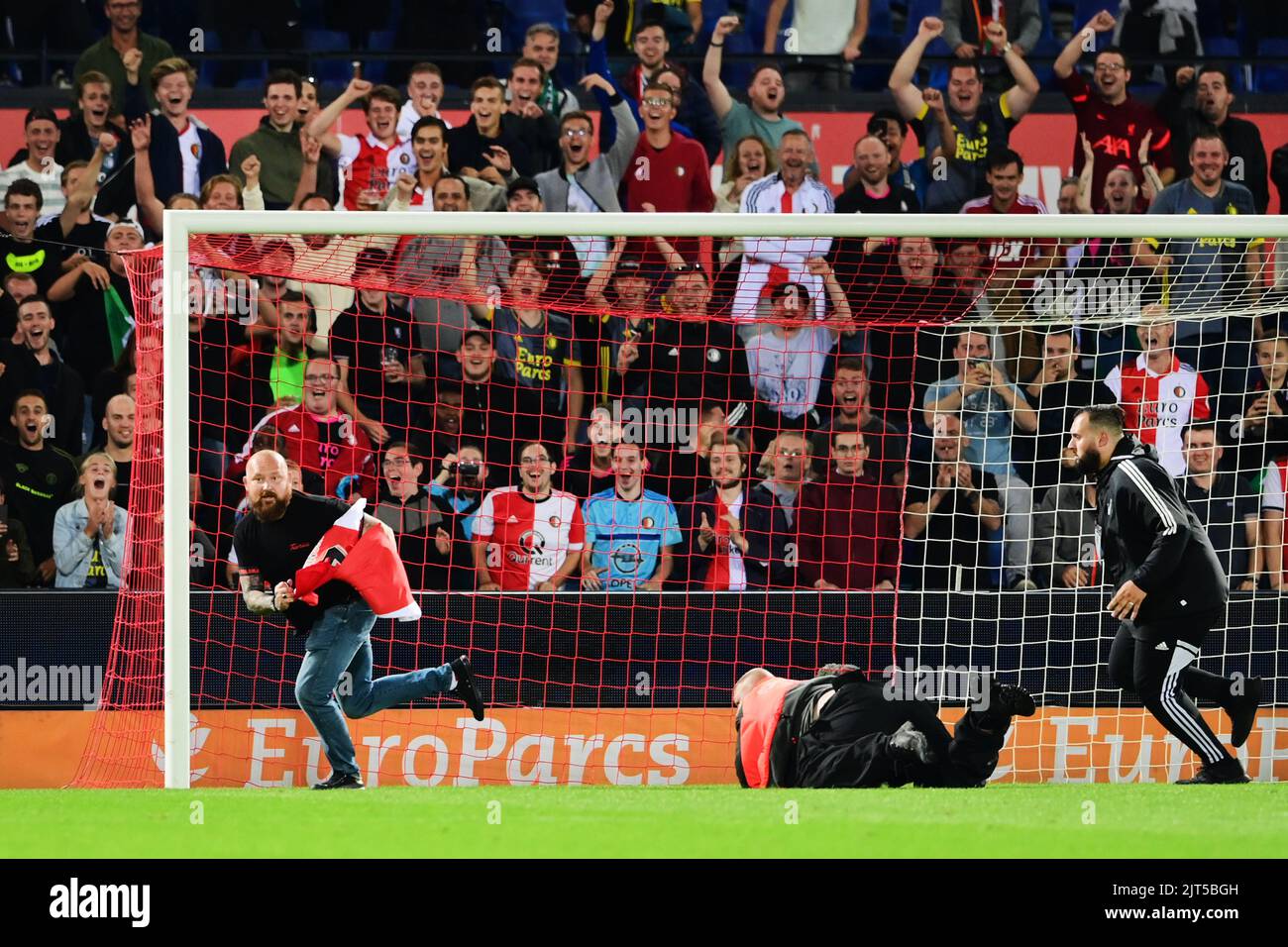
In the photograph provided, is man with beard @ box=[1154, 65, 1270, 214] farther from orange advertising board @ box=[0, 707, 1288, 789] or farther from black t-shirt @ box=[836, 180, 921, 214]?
orange advertising board @ box=[0, 707, 1288, 789]

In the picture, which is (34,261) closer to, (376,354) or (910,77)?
(376,354)

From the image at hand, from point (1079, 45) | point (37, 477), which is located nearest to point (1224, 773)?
point (1079, 45)

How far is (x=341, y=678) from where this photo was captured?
7660 mm

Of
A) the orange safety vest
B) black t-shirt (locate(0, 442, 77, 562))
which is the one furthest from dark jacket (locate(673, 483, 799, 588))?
black t-shirt (locate(0, 442, 77, 562))

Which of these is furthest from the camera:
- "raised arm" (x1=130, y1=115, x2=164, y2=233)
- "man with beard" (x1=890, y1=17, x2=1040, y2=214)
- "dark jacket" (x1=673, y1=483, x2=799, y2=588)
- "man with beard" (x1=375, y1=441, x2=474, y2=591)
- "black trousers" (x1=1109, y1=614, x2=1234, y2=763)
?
"man with beard" (x1=890, y1=17, x2=1040, y2=214)

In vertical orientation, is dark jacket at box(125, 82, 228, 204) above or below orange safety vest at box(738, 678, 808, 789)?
above

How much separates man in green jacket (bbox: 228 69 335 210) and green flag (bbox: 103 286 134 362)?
3.32 ft

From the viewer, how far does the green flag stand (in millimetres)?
9469

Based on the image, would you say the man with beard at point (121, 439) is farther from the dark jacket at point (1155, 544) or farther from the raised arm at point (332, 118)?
the dark jacket at point (1155, 544)

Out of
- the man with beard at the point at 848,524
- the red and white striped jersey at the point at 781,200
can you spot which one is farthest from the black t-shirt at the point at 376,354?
the man with beard at the point at 848,524

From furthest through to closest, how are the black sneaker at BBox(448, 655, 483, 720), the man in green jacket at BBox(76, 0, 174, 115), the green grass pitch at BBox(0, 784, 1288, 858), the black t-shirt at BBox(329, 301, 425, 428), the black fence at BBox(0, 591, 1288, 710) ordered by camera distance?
1. the man in green jacket at BBox(76, 0, 174, 115)
2. the black t-shirt at BBox(329, 301, 425, 428)
3. the black fence at BBox(0, 591, 1288, 710)
4. the black sneaker at BBox(448, 655, 483, 720)
5. the green grass pitch at BBox(0, 784, 1288, 858)
